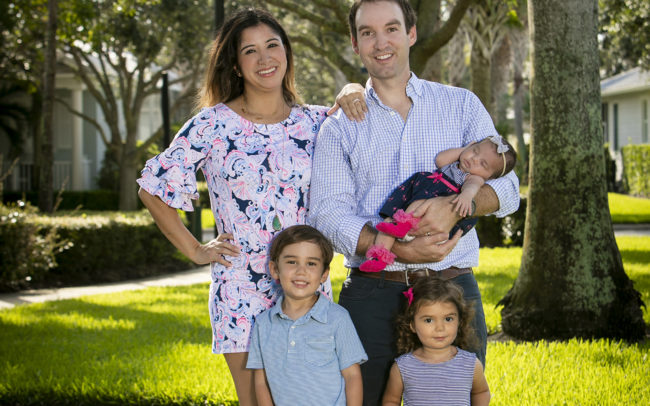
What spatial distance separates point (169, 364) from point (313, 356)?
3313mm

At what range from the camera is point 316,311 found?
317 cm

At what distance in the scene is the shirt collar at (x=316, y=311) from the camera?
10.3ft

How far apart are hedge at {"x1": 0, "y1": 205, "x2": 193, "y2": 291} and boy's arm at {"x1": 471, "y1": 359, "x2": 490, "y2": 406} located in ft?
30.6

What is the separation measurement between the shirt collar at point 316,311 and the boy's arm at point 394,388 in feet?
1.30

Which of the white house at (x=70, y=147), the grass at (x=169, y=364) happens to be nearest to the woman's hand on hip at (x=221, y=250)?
the grass at (x=169, y=364)

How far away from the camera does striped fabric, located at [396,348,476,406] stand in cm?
320

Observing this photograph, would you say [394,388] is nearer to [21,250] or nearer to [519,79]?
[21,250]

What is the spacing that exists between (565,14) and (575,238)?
197cm

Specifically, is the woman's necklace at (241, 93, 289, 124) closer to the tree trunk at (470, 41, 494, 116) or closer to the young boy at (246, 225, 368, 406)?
the young boy at (246, 225, 368, 406)

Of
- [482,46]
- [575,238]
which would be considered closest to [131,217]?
[482,46]

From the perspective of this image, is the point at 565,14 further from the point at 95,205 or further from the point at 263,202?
the point at 95,205

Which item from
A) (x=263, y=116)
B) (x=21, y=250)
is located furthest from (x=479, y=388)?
(x=21, y=250)

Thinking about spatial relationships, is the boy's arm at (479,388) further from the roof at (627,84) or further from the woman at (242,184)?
the roof at (627,84)

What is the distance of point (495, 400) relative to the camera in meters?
4.83
